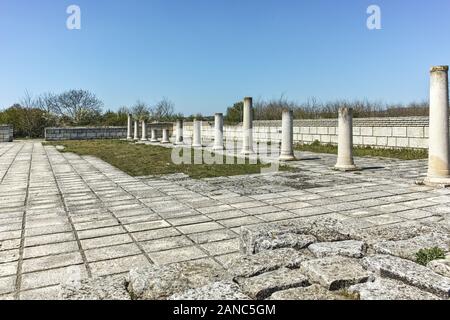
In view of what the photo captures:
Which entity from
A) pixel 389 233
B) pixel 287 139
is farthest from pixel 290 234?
pixel 287 139

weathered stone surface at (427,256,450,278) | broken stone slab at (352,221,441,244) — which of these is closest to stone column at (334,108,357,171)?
broken stone slab at (352,221,441,244)

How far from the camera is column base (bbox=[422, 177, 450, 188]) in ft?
22.6

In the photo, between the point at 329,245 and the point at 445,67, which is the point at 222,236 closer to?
the point at 329,245

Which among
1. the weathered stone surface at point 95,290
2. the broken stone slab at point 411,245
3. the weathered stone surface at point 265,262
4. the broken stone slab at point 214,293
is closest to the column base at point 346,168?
the broken stone slab at point 411,245

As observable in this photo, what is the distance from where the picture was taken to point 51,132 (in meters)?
32.3

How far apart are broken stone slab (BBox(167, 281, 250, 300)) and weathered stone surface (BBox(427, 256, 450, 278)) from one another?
1331mm

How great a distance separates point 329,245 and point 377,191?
3.85 m

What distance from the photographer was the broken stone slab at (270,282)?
7.58 ft

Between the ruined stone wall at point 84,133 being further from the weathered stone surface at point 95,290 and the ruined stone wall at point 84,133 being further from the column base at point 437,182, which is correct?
the weathered stone surface at point 95,290

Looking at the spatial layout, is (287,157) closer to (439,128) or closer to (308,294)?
(439,128)

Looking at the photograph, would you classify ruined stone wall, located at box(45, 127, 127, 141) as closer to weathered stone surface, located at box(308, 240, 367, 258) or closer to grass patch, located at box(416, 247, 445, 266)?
weathered stone surface, located at box(308, 240, 367, 258)

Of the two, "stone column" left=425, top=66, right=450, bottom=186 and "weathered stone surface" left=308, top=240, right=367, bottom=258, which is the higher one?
"stone column" left=425, top=66, right=450, bottom=186

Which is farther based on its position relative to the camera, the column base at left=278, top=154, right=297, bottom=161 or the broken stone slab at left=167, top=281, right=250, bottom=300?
the column base at left=278, top=154, right=297, bottom=161

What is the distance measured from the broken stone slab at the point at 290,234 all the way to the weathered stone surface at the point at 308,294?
0.91 metres
